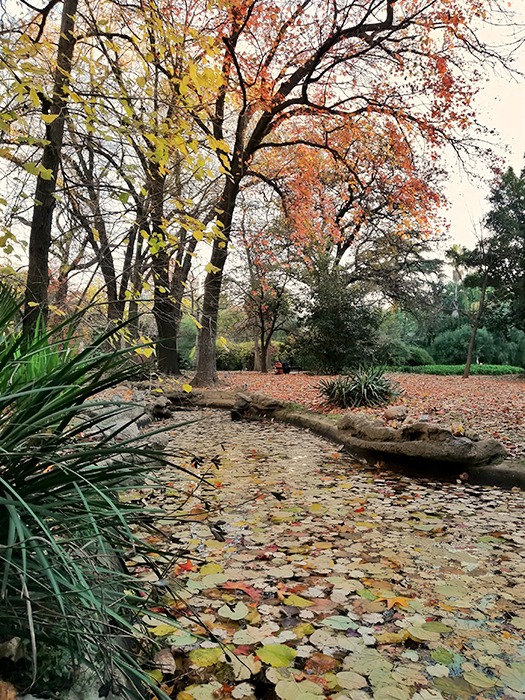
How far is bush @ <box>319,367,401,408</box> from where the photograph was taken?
25.2ft

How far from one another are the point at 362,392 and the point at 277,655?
6270 millimetres

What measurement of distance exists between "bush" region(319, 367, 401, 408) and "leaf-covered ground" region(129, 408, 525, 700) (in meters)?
3.75

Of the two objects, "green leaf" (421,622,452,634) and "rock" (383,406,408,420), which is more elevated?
"rock" (383,406,408,420)

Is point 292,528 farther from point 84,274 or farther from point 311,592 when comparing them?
point 84,274

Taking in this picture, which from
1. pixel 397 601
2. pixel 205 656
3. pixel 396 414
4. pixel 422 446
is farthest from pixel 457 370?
pixel 205 656

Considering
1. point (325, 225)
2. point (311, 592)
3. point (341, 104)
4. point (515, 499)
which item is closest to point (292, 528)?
point (311, 592)

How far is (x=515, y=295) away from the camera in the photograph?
16.3 m

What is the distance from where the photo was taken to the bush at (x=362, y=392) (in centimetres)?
768

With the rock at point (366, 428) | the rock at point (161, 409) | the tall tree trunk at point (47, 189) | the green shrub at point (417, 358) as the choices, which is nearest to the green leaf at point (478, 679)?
the rock at point (366, 428)

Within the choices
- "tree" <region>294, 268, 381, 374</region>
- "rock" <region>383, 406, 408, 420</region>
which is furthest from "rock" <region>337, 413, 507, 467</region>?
"tree" <region>294, 268, 381, 374</region>

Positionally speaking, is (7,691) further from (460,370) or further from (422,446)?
(460,370)

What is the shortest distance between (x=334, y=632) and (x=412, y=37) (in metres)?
10.9

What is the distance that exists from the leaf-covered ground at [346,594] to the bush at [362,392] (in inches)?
148

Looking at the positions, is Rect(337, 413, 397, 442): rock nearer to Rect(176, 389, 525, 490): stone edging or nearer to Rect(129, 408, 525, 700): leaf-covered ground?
Rect(176, 389, 525, 490): stone edging
